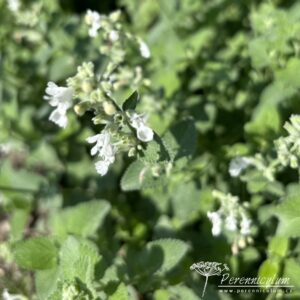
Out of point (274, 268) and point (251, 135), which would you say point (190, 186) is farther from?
point (274, 268)

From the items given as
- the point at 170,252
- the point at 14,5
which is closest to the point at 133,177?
the point at 170,252

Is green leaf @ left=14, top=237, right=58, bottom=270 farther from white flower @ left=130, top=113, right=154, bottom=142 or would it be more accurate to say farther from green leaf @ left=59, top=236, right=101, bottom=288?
white flower @ left=130, top=113, right=154, bottom=142

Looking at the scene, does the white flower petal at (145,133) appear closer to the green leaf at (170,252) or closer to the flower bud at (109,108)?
the flower bud at (109,108)

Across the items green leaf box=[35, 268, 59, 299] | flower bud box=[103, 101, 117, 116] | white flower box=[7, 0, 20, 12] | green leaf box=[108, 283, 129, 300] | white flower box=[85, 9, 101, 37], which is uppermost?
white flower box=[7, 0, 20, 12]

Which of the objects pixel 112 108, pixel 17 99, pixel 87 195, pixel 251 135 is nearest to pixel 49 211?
pixel 87 195

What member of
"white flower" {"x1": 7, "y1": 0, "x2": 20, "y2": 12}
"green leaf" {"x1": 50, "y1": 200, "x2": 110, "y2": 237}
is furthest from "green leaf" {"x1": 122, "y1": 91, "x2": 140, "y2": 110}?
"white flower" {"x1": 7, "y1": 0, "x2": 20, "y2": 12}

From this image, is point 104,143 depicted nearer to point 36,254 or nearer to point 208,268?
point 36,254

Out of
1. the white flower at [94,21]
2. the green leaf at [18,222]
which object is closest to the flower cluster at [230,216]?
the white flower at [94,21]
